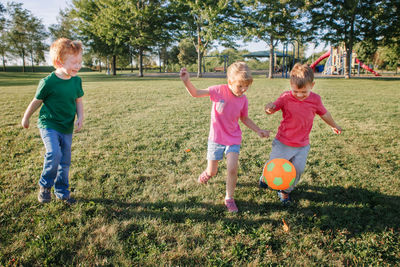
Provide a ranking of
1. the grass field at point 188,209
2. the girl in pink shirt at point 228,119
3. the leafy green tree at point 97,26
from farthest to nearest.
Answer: the leafy green tree at point 97,26, the girl in pink shirt at point 228,119, the grass field at point 188,209

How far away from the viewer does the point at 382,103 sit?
33.4 ft

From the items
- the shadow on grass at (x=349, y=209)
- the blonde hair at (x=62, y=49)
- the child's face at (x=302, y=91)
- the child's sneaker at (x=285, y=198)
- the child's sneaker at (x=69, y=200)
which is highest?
the blonde hair at (x=62, y=49)

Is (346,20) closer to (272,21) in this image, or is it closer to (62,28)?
(272,21)

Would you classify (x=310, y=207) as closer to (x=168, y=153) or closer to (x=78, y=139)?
(x=168, y=153)

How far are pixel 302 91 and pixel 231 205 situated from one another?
5.36 feet

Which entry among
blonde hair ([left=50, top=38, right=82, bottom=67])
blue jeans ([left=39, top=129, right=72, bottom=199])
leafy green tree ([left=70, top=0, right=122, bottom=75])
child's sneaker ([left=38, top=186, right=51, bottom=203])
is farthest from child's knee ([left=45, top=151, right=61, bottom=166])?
leafy green tree ([left=70, top=0, right=122, bottom=75])

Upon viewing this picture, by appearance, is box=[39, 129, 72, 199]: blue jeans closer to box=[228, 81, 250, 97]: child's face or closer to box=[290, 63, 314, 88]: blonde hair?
box=[228, 81, 250, 97]: child's face

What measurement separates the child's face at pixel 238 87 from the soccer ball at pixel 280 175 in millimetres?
997

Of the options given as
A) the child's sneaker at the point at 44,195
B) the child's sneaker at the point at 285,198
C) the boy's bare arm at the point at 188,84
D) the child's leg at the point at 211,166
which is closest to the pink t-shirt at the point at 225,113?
the boy's bare arm at the point at 188,84

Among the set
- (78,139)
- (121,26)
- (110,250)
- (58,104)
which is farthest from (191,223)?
(121,26)

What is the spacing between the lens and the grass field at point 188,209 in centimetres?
229

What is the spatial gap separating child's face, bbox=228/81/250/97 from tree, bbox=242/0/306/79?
26.0m

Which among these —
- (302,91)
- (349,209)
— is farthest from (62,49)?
(349,209)

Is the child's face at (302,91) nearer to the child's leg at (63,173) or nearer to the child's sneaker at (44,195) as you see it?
the child's leg at (63,173)
